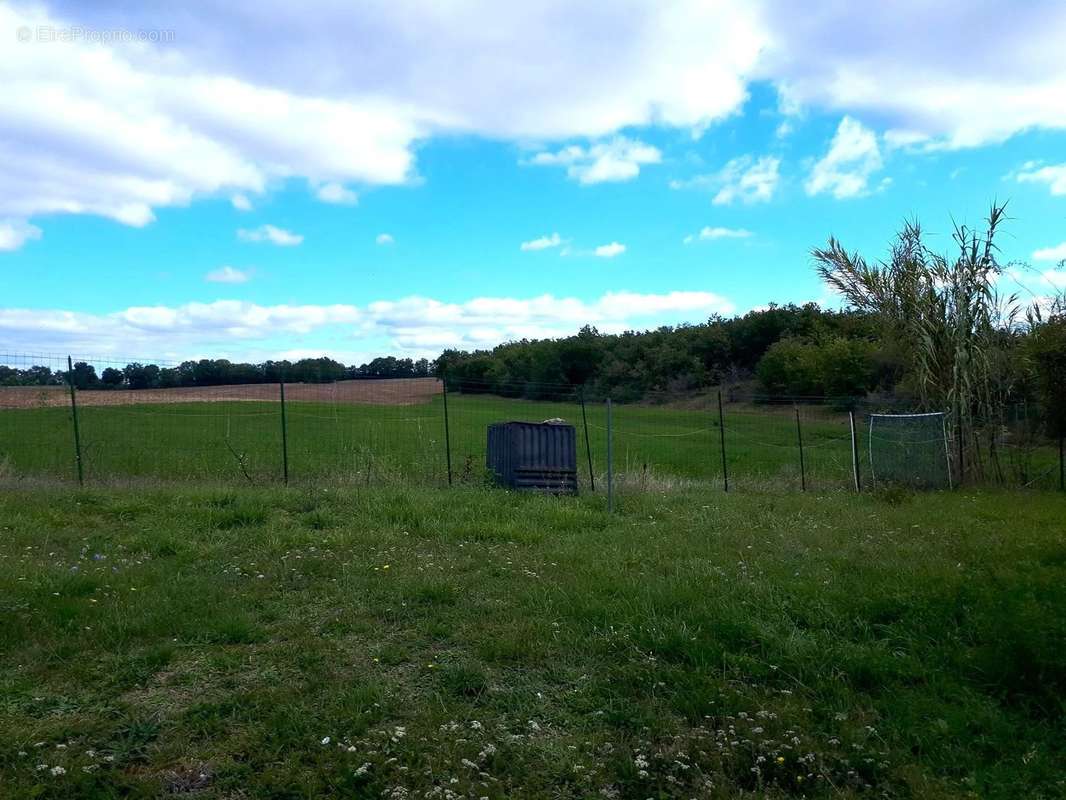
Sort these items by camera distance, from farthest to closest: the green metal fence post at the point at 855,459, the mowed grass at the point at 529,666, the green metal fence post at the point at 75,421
Result: the green metal fence post at the point at 855,459
the green metal fence post at the point at 75,421
the mowed grass at the point at 529,666

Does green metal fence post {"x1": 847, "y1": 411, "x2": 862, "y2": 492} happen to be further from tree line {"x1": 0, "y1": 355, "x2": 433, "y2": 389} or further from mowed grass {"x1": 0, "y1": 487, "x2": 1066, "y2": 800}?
tree line {"x1": 0, "y1": 355, "x2": 433, "y2": 389}

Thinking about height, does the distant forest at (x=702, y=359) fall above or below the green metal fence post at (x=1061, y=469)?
above

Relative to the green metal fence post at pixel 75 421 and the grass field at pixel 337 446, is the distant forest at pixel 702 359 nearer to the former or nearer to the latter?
the grass field at pixel 337 446

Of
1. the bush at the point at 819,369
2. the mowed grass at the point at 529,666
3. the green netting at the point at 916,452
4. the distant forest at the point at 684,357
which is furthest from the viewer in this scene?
the distant forest at the point at 684,357

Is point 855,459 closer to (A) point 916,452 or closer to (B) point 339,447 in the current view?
(A) point 916,452

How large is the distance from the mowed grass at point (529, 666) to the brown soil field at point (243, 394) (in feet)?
16.0

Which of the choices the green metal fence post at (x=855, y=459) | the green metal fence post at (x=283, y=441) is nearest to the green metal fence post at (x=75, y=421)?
the green metal fence post at (x=283, y=441)

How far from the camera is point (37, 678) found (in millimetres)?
4793

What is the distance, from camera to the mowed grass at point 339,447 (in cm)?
1307

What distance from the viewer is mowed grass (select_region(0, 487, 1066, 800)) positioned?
3.83 metres

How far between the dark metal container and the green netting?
576 centimetres

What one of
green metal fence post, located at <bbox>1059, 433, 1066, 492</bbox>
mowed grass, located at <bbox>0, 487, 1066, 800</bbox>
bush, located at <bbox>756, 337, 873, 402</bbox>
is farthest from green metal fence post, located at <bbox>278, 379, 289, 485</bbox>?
bush, located at <bbox>756, 337, 873, 402</bbox>

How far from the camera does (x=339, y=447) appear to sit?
15.5 metres

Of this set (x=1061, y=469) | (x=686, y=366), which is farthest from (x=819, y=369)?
(x=1061, y=469)
